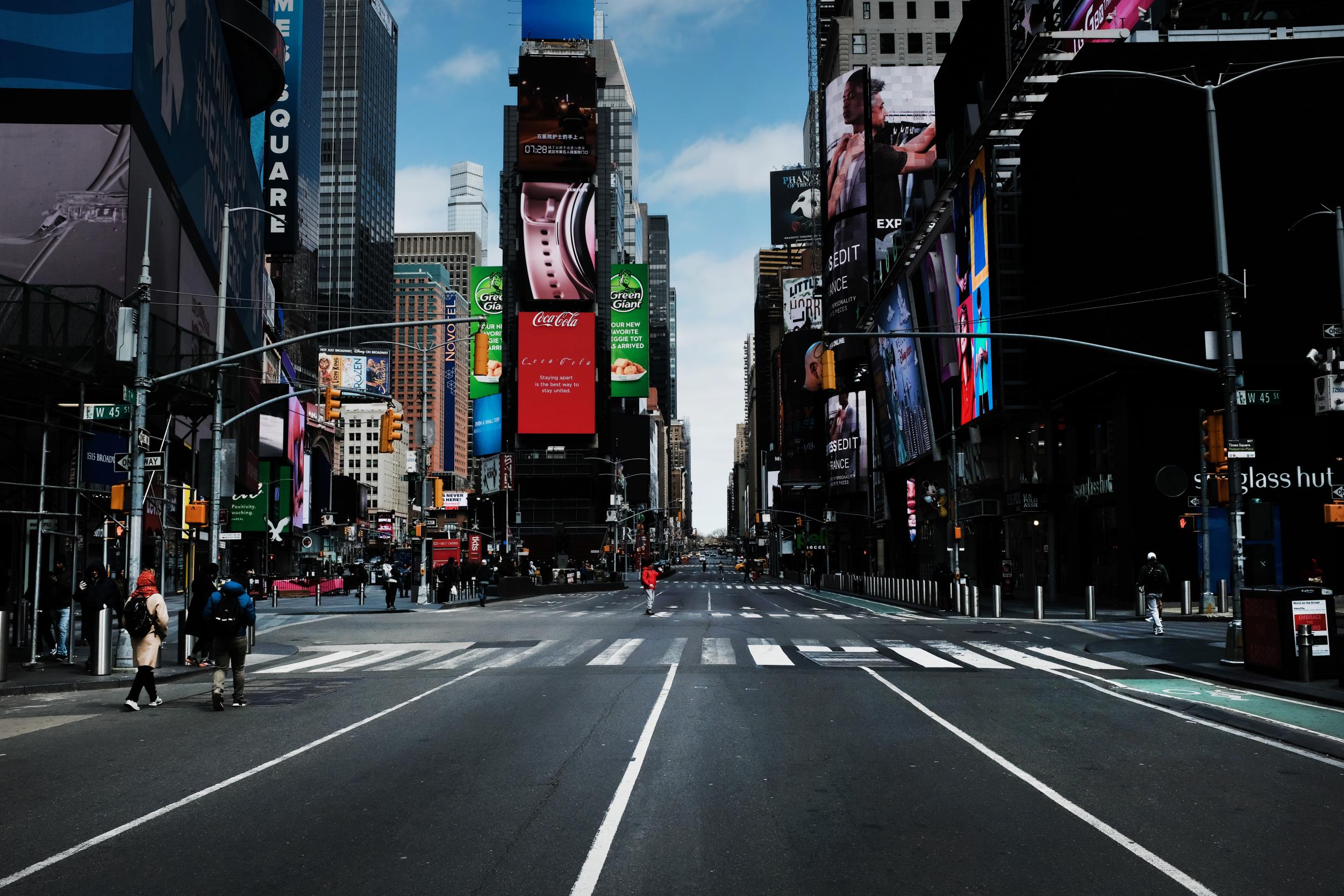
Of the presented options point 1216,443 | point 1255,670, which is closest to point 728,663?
point 1255,670

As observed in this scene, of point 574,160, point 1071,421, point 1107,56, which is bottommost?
point 1071,421

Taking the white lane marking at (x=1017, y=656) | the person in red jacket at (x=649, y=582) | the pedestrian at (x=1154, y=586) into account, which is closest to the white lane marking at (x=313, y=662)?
the white lane marking at (x=1017, y=656)

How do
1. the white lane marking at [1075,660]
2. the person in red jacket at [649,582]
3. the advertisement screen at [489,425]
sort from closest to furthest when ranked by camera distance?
the white lane marking at [1075,660] < the person in red jacket at [649,582] < the advertisement screen at [489,425]

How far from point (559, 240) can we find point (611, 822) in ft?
394

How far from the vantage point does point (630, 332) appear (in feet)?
506

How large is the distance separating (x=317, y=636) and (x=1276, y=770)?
2347 cm

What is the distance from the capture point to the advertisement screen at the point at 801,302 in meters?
149

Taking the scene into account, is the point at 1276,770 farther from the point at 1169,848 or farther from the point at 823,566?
the point at 823,566

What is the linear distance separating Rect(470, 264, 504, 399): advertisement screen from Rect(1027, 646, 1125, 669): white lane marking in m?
124

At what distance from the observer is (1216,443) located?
66.5 ft

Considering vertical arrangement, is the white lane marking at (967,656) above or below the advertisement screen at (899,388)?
below

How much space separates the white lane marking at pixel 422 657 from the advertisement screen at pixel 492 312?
119139 mm

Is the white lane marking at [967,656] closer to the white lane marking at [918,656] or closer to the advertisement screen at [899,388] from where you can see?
the white lane marking at [918,656]

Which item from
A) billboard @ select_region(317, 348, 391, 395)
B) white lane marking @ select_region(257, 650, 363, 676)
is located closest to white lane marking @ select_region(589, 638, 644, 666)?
white lane marking @ select_region(257, 650, 363, 676)
